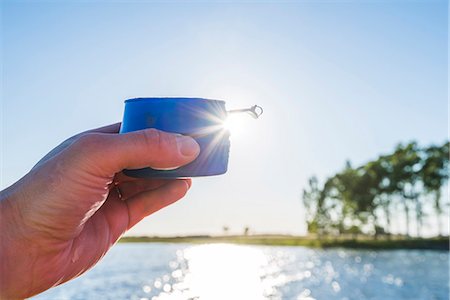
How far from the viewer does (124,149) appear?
46.4 inches

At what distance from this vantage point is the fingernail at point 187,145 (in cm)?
126

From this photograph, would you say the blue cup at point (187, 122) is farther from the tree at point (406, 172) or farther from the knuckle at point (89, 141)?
the tree at point (406, 172)

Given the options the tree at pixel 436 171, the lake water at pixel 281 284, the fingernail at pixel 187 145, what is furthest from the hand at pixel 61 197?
the tree at pixel 436 171

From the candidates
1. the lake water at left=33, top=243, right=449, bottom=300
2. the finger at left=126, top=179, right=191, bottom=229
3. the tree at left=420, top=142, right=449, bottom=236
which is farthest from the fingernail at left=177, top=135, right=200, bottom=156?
the tree at left=420, top=142, right=449, bottom=236

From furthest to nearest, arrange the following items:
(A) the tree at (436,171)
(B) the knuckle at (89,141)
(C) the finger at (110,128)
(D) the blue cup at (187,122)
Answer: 1. (A) the tree at (436,171)
2. (C) the finger at (110,128)
3. (D) the blue cup at (187,122)
4. (B) the knuckle at (89,141)

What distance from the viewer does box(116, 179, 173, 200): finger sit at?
164 cm

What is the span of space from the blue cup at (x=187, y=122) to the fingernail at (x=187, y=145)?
5cm

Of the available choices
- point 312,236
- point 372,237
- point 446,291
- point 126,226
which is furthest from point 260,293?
point 312,236

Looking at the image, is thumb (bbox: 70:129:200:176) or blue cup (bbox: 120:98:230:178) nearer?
thumb (bbox: 70:129:200:176)

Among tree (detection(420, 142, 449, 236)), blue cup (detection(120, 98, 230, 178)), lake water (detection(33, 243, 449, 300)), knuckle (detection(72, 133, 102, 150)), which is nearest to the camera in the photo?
knuckle (detection(72, 133, 102, 150))

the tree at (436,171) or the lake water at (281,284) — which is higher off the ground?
the tree at (436,171)

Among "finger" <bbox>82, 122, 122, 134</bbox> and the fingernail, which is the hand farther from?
"finger" <bbox>82, 122, 122, 134</bbox>

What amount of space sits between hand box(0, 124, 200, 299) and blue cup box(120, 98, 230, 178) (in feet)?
0.22

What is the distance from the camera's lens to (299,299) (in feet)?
52.5
